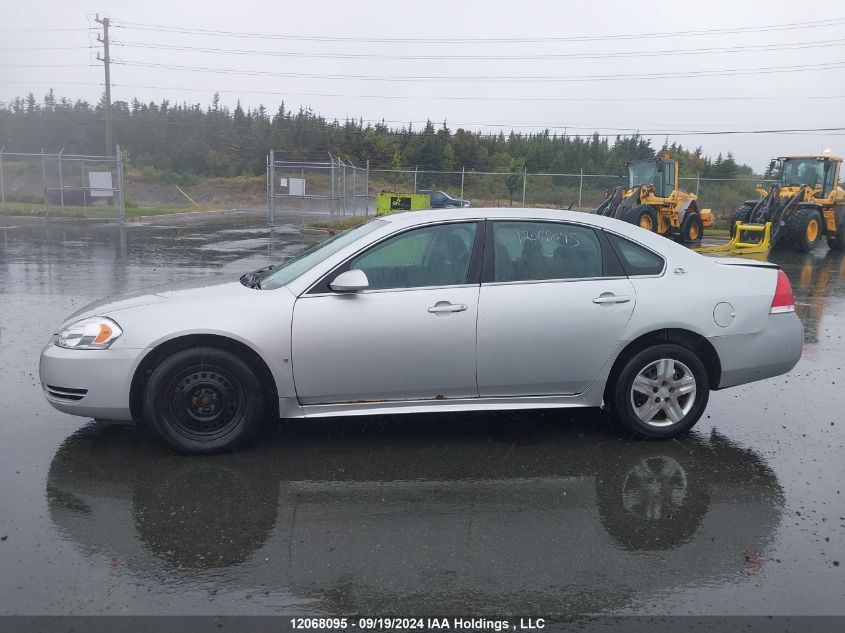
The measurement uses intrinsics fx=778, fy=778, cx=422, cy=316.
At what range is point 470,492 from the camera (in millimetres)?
4371

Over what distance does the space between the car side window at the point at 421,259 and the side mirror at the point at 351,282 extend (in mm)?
158

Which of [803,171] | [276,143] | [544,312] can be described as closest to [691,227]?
[803,171]

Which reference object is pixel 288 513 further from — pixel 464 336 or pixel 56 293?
pixel 56 293

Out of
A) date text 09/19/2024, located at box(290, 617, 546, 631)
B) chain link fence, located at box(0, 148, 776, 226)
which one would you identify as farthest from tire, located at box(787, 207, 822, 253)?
date text 09/19/2024, located at box(290, 617, 546, 631)

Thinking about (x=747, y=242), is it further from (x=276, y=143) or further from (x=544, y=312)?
(x=276, y=143)

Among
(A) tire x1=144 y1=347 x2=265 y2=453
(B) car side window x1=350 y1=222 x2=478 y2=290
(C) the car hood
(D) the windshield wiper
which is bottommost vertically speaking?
(A) tire x1=144 y1=347 x2=265 y2=453

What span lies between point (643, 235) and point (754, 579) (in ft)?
8.58

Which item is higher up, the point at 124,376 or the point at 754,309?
the point at 754,309

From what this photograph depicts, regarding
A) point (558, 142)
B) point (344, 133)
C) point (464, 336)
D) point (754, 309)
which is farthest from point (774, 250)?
point (344, 133)

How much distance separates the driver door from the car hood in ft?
2.22

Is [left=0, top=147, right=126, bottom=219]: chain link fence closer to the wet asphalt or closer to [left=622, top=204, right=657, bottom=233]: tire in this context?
[left=622, top=204, right=657, bottom=233]: tire

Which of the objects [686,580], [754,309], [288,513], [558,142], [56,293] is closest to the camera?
[686,580]

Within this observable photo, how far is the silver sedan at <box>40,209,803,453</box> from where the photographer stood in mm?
4723

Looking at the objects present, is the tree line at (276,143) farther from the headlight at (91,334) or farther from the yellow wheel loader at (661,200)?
the headlight at (91,334)
